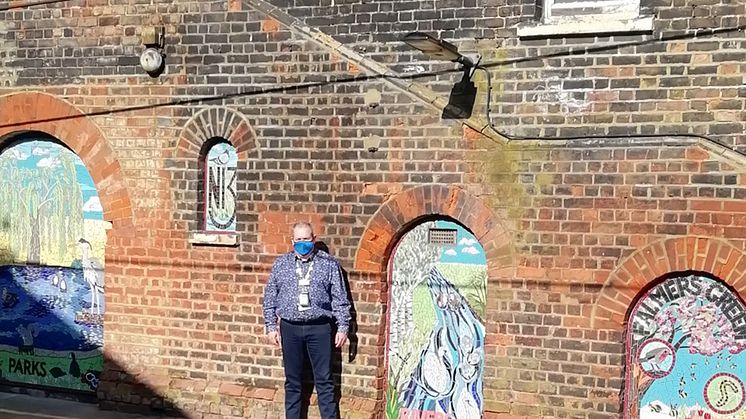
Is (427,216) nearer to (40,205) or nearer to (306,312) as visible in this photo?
(306,312)

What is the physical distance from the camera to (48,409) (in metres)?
9.24

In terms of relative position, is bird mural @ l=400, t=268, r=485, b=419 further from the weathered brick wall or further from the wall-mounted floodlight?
the wall-mounted floodlight

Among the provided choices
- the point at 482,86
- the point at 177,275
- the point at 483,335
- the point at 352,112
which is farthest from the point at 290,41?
the point at 483,335

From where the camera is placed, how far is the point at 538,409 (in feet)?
25.1

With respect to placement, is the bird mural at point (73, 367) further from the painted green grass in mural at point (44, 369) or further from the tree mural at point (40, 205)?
the tree mural at point (40, 205)

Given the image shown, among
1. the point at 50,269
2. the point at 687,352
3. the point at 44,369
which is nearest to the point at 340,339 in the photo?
the point at 687,352

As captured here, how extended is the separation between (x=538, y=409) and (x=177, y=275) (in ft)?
12.1

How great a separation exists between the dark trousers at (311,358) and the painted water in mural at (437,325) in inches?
22.6

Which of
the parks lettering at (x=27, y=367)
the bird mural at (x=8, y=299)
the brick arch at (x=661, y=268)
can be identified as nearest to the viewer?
the brick arch at (x=661, y=268)

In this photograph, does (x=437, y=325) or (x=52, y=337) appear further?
(x=52, y=337)

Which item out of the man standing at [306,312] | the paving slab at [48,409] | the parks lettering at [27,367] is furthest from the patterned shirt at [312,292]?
the parks lettering at [27,367]

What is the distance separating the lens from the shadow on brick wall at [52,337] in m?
9.54

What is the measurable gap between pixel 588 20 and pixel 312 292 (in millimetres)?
3229

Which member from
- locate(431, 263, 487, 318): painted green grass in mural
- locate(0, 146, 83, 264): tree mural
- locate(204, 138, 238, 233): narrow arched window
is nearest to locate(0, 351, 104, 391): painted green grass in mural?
locate(0, 146, 83, 264): tree mural
